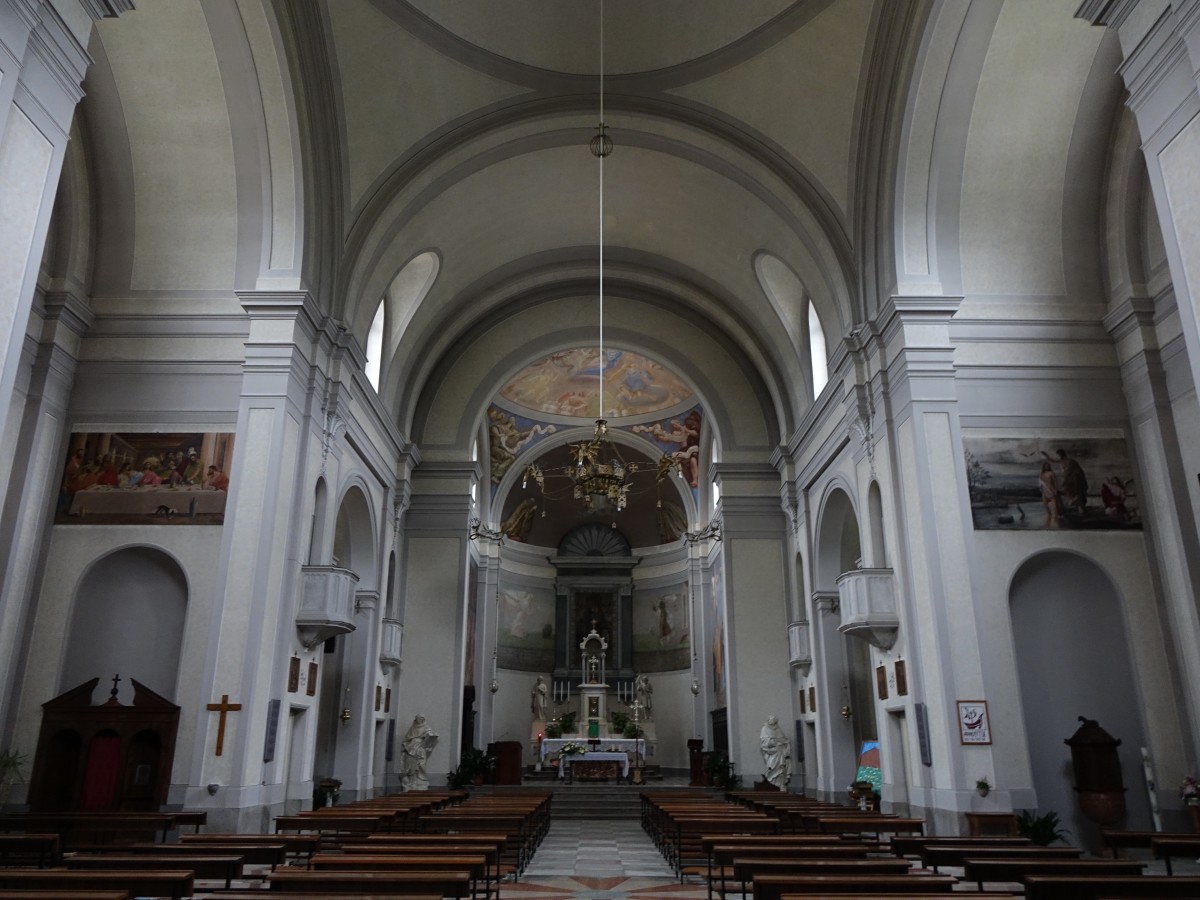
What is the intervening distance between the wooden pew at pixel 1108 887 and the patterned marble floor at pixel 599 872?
11.1ft

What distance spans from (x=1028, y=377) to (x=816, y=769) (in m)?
7.67

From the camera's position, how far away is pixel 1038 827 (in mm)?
8883

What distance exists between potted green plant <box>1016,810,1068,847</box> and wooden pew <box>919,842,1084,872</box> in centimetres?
318

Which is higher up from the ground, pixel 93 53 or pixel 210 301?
pixel 93 53

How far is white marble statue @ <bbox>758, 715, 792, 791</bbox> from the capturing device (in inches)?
613

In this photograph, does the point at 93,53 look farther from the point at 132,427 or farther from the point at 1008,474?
the point at 1008,474

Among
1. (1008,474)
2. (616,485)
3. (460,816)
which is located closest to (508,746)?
(616,485)

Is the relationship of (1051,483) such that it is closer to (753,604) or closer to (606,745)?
(753,604)

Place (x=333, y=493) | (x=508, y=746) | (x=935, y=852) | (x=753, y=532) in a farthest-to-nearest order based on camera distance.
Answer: (x=508, y=746) → (x=753, y=532) → (x=333, y=493) → (x=935, y=852)

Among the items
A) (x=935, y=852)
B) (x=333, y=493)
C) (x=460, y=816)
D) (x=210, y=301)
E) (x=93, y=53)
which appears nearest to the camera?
(x=935, y=852)

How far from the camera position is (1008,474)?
34.2ft

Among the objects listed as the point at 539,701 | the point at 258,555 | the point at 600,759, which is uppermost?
the point at 258,555

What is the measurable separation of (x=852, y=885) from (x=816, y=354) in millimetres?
11887

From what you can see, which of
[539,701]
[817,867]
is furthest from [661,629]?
[817,867]
